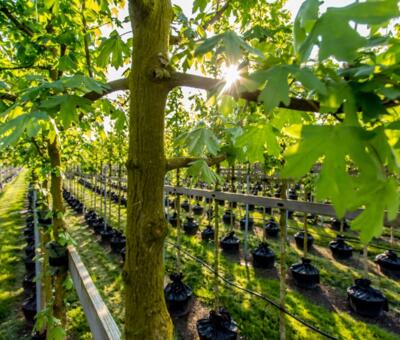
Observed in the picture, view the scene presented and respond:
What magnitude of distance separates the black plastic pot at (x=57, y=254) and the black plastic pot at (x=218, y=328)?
277 cm

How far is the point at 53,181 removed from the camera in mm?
3070

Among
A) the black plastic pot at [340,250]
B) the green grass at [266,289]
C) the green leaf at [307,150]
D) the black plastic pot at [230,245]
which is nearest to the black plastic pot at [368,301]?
the green grass at [266,289]

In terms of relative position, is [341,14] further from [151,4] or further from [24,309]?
[24,309]

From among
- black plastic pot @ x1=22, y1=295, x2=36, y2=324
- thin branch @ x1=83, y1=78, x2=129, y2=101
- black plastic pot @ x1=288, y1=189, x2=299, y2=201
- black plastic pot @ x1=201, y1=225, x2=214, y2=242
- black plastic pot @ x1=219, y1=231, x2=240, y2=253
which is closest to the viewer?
thin branch @ x1=83, y1=78, x2=129, y2=101

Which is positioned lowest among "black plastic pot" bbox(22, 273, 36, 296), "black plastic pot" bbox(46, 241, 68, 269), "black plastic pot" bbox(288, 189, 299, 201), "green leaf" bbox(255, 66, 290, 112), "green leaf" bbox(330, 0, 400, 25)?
"black plastic pot" bbox(22, 273, 36, 296)

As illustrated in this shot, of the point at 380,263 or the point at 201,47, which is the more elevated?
the point at 201,47

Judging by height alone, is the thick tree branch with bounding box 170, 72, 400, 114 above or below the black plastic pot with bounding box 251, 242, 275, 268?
above

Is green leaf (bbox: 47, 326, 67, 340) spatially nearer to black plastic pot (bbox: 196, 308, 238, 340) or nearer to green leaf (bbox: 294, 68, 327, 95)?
black plastic pot (bbox: 196, 308, 238, 340)

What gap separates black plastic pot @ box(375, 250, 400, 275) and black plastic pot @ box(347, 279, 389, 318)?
68.1 inches

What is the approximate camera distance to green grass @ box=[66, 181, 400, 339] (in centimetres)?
453

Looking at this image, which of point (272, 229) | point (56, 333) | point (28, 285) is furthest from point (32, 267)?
point (272, 229)

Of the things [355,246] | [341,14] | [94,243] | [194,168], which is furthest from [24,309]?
[355,246]

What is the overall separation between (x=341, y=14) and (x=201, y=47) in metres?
0.34

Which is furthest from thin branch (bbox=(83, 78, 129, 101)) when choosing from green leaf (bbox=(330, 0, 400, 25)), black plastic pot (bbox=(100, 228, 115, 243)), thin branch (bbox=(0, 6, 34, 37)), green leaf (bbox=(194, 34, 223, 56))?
black plastic pot (bbox=(100, 228, 115, 243))
